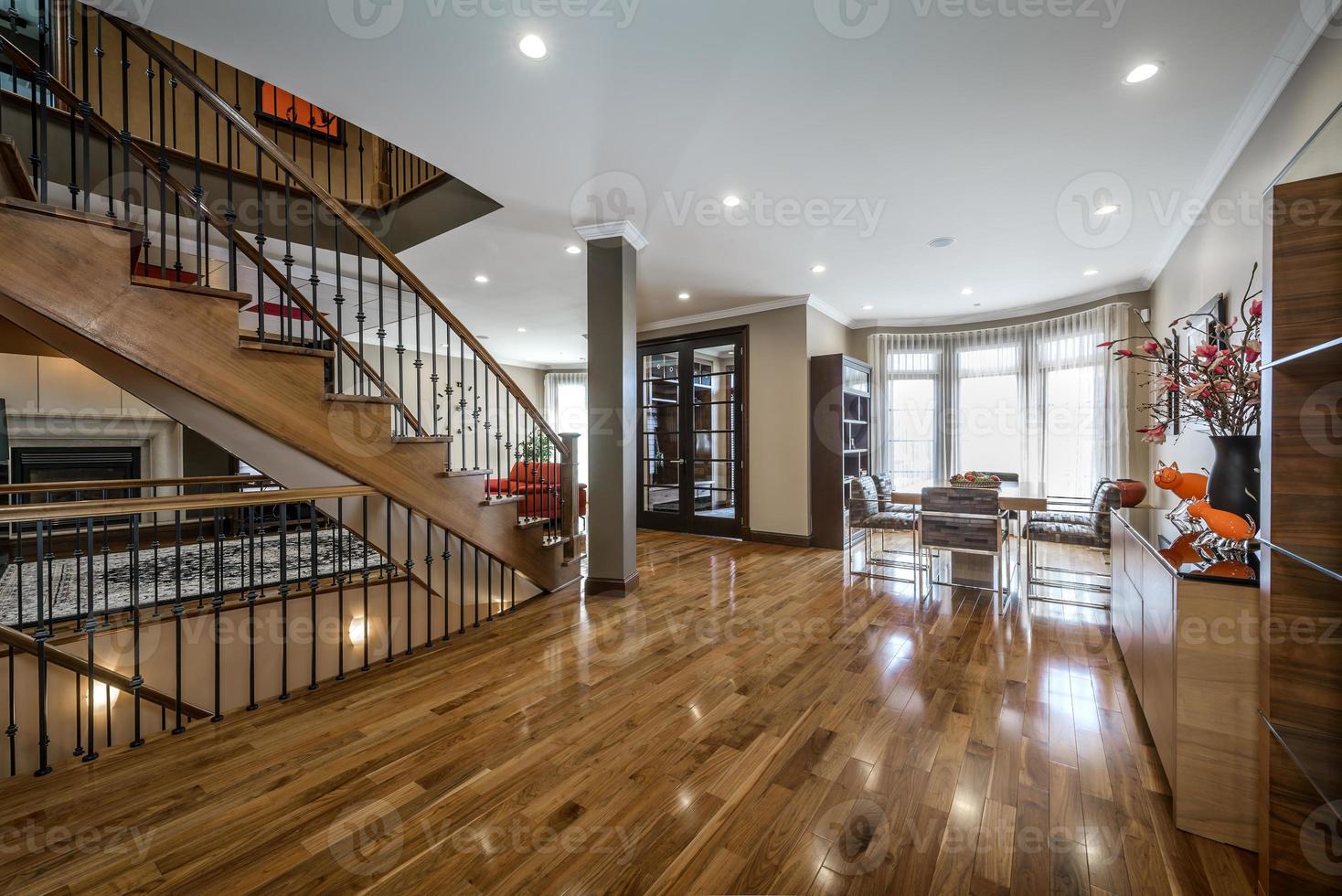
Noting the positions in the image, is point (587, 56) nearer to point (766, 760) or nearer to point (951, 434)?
point (766, 760)

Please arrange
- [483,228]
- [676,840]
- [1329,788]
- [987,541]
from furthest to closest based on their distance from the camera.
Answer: [483,228] < [987,541] < [676,840] < [1329,788]

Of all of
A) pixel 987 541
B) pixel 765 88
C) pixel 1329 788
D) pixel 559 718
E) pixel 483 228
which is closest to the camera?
pixel 1329 788

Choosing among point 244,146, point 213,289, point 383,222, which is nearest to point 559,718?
point 213,289

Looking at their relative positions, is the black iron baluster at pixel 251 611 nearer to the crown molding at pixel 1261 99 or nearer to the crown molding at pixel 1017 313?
the crown molding at pixel 1261 99

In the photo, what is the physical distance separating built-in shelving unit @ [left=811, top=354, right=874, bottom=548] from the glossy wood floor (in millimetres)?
2761

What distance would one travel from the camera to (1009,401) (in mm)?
6125

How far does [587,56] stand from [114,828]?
9.98 ft

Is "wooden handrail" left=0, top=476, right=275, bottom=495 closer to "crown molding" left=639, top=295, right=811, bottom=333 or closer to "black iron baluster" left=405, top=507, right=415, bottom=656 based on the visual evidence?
"black iron baluster" left=405, top=507, right=415, bottom=656

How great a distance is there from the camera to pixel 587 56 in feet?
7.08

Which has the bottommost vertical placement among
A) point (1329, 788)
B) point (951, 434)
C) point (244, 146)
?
point (1329, 788)

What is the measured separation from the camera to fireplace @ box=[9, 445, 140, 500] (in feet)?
17.3

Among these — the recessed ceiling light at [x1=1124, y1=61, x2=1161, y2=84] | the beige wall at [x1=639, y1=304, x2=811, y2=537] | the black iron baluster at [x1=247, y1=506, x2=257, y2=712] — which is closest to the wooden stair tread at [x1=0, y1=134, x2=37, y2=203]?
the black iron baluster at [x1=247, y1=506, x2=257, y2=712]

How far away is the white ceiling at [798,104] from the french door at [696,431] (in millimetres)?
2206

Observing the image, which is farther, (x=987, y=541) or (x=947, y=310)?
(x=947, y=310)
